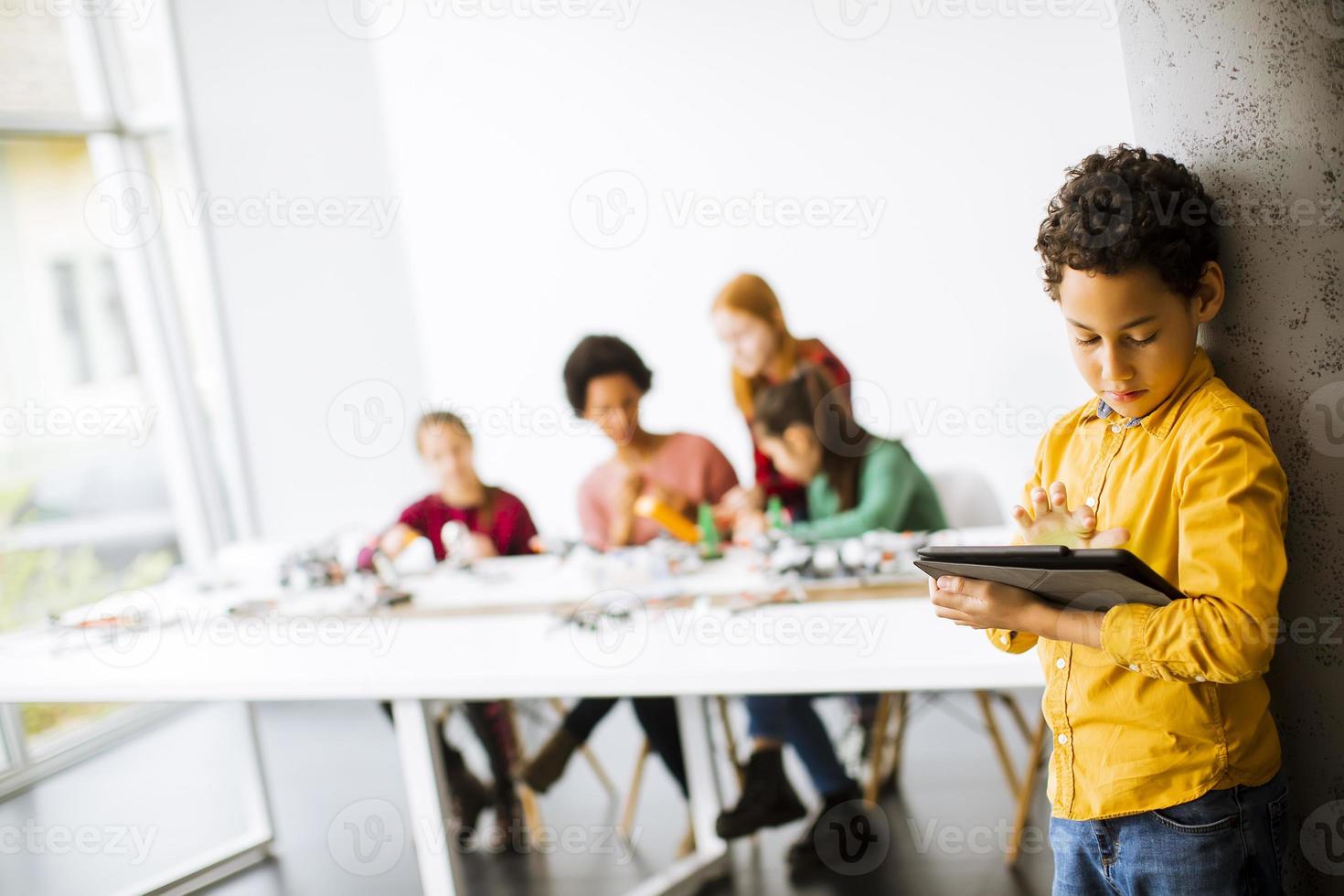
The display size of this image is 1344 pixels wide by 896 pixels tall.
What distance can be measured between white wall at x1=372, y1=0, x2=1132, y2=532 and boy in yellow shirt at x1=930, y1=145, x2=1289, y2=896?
2.38 m

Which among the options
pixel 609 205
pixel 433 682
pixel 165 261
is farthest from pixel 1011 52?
pixel 165 261

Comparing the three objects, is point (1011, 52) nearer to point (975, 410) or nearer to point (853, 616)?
point (975, 410)

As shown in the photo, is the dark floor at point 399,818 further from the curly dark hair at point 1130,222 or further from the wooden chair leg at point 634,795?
the curly dark hair at point 1130,222

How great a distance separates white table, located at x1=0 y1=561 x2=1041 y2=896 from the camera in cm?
200

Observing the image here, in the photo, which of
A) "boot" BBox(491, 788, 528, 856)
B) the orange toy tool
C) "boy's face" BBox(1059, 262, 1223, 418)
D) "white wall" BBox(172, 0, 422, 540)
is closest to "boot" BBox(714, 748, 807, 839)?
"boot" BBox(491, 788, 528, 856)

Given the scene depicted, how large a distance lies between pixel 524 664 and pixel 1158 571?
1400mm

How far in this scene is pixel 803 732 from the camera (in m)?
2.76

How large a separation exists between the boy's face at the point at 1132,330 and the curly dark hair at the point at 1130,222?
0.6 inches

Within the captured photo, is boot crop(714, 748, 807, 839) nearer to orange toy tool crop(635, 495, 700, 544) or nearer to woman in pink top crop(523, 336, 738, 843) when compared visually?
orange toy tool crop(635, 495, 700, 544)

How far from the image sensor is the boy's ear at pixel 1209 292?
1.27m

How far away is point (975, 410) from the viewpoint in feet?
12.1

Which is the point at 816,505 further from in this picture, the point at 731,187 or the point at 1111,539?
the point at 1111,539

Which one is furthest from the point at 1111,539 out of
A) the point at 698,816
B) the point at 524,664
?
the point at 698,816

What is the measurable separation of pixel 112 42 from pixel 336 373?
5.82 feet
